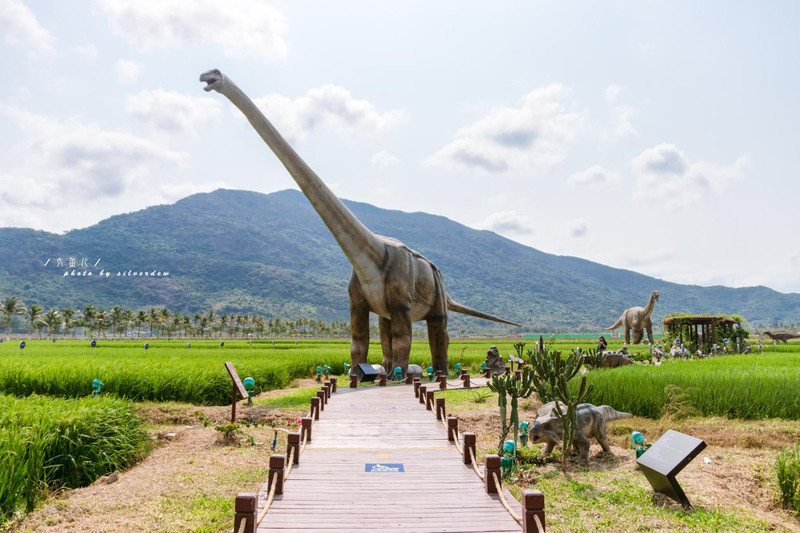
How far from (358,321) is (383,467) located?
28.3 feet

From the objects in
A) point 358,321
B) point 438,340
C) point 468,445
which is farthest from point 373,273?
point 468,445

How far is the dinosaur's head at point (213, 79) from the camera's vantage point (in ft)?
36.4

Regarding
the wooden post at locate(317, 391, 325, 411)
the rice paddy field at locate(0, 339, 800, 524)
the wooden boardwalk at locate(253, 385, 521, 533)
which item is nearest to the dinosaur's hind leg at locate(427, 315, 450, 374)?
the rice paddy field at locate(0, 339, 800, 524)

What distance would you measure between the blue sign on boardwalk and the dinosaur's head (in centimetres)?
806

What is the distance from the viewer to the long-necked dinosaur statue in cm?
1223

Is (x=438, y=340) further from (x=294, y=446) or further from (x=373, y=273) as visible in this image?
(x=294, y=446)

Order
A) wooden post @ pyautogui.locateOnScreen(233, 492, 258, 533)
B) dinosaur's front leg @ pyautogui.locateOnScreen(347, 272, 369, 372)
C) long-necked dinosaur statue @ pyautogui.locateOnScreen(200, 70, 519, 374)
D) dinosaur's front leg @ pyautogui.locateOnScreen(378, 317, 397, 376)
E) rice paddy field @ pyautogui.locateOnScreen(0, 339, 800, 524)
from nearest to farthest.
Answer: wooden post @ pyautogui.locateOnScreen(233, 492, 258, 533) → rice paddy field @ pyautogui.locateOnScreen(0, 339, 800, 524) → long-necked dinosaur statue @ pyautogui.locateOnScreen(200, 70, 519, 374) → dinosaur's front leg @ pyautogui.locateOnScreen(347, 272, 369, 372) → dinosaur's front leg @ pyautogui.locateOnScreen(378, 317, 397, 376)

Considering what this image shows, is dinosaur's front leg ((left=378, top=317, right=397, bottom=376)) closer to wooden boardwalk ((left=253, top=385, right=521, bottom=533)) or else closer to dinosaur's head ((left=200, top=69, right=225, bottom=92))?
wooden boardwalk ((left=253, top=385, right=521, bottom=533))

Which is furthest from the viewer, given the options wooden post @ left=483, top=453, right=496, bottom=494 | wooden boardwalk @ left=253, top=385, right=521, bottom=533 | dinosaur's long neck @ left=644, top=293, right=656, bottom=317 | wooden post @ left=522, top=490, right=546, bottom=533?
dinosaur's long neck @ left=644, top=293, right=656, bottom=317

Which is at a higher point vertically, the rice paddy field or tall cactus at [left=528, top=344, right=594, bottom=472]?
tall cactus at [left=528, top=344, right=594, bottom=472]

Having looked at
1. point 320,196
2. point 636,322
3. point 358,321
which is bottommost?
point 358,321

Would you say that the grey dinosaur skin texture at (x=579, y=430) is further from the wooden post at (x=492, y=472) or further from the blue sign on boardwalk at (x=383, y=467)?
the blue sign on boardwalk at (x=383, y=467)

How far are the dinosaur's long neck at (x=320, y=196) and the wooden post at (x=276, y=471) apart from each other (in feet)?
25.2

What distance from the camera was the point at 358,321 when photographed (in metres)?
15.6
